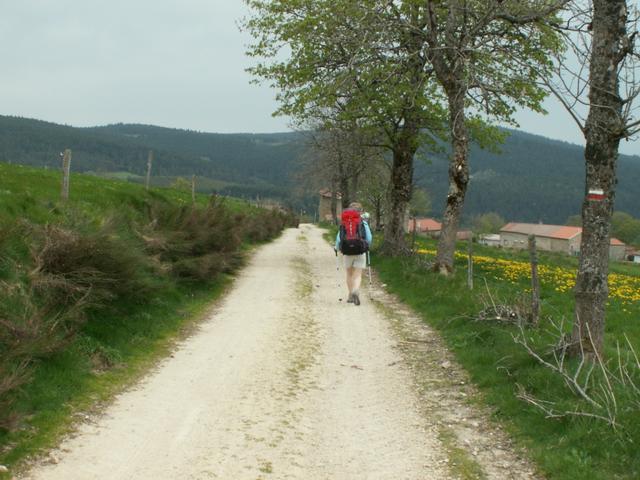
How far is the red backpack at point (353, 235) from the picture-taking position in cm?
1282

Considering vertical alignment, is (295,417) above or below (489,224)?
below

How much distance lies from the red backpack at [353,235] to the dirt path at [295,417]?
250 cm

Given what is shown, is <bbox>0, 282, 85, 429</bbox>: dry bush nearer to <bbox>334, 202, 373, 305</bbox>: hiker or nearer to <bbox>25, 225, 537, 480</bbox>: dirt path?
<bbox>25, 225, 537, 480</bbox>: dirt path

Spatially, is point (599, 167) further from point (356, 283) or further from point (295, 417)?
point (356, 283)

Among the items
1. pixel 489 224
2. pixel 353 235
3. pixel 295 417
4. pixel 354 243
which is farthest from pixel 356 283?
pixel 489 224

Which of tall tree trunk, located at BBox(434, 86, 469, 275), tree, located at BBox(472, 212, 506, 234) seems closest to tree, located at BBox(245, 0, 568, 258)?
tall tree trunk, located at BBox(434, 86, 469, 275)

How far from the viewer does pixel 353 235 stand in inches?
507

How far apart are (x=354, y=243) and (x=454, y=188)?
4202 millimetres

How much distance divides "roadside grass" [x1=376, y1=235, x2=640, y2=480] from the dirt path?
266 mm

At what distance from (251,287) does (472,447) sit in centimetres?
1010

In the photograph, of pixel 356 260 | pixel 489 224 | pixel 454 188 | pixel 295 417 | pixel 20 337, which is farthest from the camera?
pixel 489 224

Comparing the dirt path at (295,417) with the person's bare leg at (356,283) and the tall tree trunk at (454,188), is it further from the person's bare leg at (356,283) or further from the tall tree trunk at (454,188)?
the tall tree trunk at (454,188)

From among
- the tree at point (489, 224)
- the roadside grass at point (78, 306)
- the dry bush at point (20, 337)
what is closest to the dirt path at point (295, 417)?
the roadside grass at point (78, 306)

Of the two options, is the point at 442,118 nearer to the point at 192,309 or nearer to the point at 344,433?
the point at 192,309
